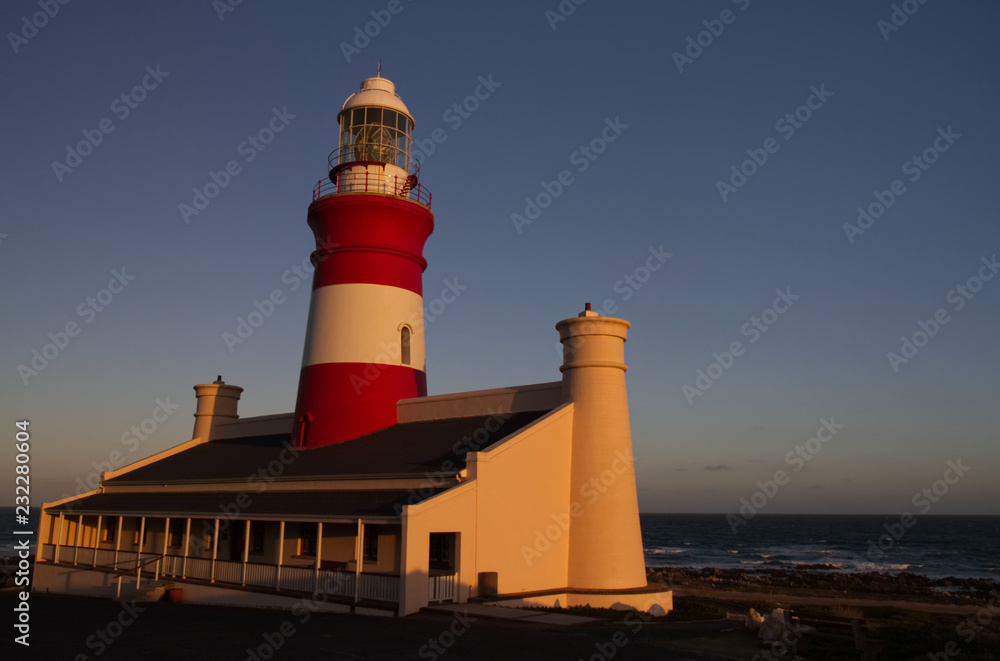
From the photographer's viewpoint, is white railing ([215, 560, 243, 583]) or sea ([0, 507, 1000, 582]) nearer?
white railing ([215, 560, 243, 583])

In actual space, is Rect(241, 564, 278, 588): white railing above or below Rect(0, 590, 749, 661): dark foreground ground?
above

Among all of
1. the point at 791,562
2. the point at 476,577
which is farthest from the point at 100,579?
the point at 791,562

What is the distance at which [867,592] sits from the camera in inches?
1602

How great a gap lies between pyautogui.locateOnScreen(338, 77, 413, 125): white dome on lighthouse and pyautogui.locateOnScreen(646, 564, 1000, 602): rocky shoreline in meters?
28.1

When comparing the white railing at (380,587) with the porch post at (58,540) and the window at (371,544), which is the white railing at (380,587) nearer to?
the window at (371,544)

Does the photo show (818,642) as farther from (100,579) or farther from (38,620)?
(100,579)

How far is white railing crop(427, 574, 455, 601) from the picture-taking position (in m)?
16.5

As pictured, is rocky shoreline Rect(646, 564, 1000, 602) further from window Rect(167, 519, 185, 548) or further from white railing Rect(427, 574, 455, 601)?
white railing Rect(427, 574, 455, 601)

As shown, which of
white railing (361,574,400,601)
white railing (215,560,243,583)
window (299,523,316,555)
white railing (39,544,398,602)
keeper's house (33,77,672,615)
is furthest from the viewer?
window (299,523,316,555)

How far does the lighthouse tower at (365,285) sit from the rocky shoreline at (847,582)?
23.2 metres

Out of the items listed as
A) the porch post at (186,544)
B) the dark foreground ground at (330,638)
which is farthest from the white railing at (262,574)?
the porch post at (186,544)

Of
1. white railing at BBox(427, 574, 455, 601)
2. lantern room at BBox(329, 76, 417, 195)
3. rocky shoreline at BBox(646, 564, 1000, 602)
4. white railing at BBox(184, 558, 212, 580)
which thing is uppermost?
lantern room at BBox(329, 76, 417, 195)

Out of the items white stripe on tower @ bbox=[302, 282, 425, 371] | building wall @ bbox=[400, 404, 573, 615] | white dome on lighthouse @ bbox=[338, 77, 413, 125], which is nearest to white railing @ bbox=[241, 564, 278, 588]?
building wall @ bbox=[400, 404, 573, 615]

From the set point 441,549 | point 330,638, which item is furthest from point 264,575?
point 330,638
